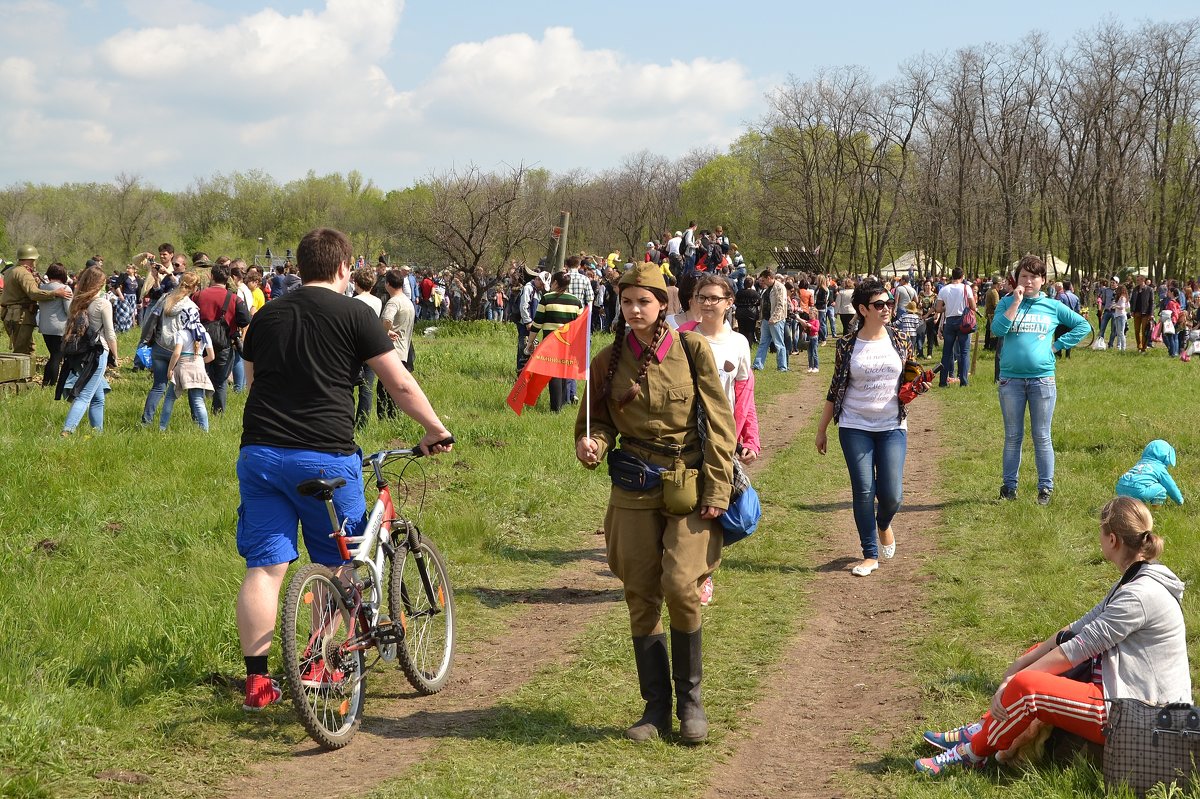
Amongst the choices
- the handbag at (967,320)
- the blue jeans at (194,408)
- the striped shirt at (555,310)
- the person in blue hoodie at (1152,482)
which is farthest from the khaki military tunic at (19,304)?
the handbag at (967,320)

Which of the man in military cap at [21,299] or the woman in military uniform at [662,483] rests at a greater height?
the man in military cap at [21,299]

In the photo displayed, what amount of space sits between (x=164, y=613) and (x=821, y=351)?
900 inches

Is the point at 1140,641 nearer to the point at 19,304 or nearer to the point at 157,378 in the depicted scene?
the point at 157,378

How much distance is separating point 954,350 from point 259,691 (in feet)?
54.4

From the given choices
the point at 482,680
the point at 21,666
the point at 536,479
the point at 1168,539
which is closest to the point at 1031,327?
the point at 1168,539

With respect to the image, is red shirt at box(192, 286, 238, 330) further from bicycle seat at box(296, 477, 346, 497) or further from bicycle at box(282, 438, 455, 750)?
bicycle seat at box(296, 477, 346, 497)

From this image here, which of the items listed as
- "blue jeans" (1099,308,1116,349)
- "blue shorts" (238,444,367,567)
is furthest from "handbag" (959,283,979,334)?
"blue shorts" (238,444,367,567)

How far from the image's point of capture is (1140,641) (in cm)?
416

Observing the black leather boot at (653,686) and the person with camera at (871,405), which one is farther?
the person with camera at (871,405)

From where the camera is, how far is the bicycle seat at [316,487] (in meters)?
4.50

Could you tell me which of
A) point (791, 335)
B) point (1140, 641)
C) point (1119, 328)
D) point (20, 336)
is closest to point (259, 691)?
point (1140, 641)

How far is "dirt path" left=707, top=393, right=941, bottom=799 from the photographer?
4.53 metres

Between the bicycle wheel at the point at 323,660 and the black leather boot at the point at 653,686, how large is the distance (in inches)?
47.5

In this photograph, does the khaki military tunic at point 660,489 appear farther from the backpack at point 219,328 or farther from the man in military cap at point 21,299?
the man in military cap at point 21,299
